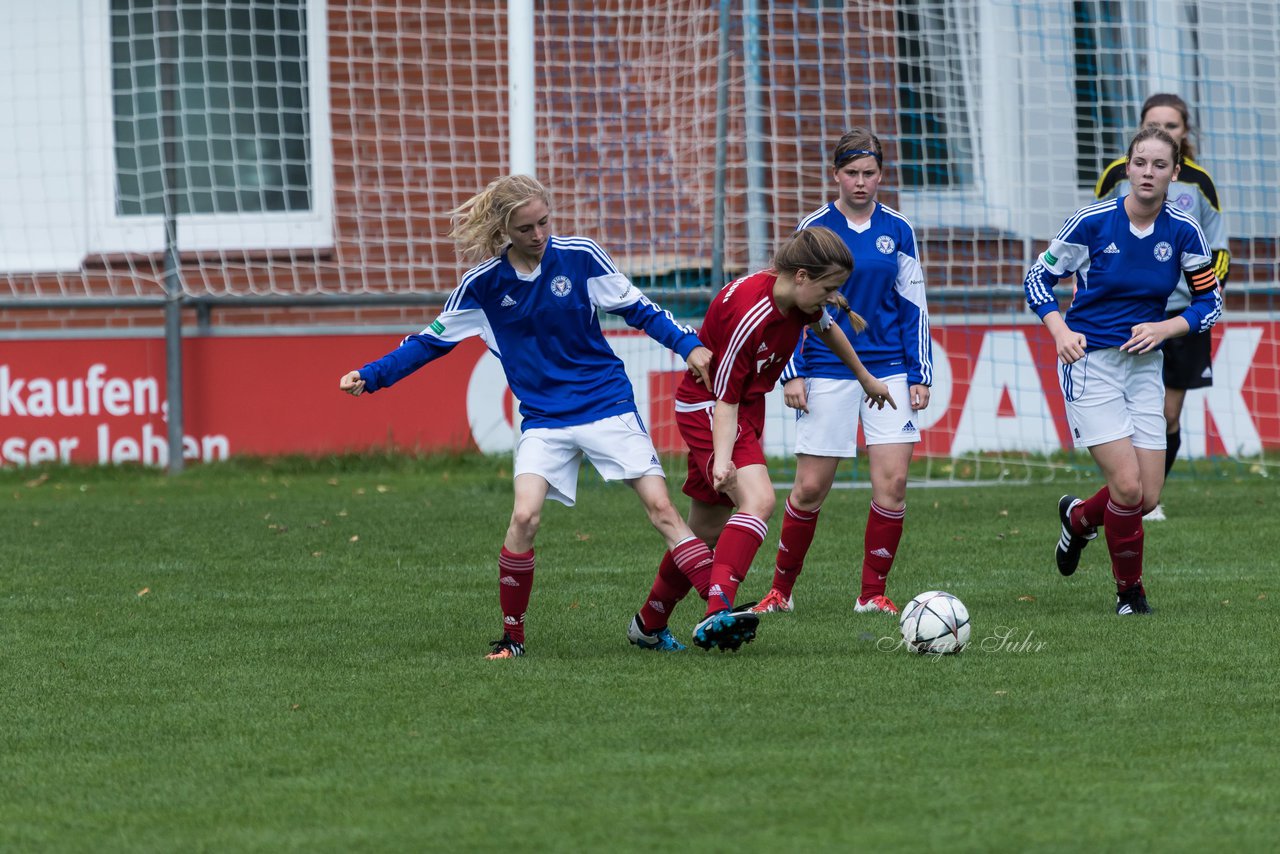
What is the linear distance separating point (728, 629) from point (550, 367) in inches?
45.0

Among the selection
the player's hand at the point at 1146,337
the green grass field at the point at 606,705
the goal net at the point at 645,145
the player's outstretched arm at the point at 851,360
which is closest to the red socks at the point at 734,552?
the green grass field at the point at 606,705

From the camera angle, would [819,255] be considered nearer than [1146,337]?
Yes

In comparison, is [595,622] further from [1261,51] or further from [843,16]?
[1261,51]

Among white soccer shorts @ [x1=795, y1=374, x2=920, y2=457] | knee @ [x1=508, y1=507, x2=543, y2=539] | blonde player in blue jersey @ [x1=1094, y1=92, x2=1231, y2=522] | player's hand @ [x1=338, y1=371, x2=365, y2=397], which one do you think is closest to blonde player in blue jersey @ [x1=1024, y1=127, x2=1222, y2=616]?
blonde player in blue jersey @ [x1=1094, y1=92, x2=1231, y2=522]

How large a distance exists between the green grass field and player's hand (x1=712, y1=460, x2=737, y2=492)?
0.56 meters

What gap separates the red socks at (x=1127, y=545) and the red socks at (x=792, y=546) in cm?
113

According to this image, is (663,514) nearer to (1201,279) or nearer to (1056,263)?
(1056,263)

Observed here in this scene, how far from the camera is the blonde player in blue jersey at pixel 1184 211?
795cm

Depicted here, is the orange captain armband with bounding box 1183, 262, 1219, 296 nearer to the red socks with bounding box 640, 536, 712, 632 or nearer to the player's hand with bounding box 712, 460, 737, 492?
the player's hand with bounding box 712, 460, 737, 492

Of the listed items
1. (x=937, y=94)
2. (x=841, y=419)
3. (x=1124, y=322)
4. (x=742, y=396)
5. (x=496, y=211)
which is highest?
(x=937, y=94)

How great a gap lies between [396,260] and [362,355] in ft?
3.13

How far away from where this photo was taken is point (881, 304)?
6777 millimetres

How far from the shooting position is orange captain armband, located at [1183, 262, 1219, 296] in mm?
6551

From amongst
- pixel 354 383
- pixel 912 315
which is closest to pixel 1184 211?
pixel 912 315
